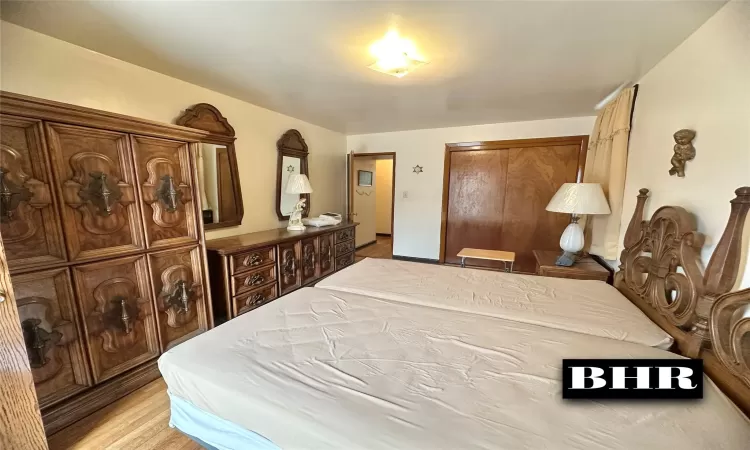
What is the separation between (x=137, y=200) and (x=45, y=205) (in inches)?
14.7

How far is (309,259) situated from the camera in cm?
319

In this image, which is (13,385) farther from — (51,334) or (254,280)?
(254,280)

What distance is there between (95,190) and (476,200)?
415 centimetres

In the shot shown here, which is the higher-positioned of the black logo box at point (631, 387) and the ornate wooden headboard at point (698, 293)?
the ornate wooden headboard at point (698, 293)

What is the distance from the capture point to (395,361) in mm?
1074

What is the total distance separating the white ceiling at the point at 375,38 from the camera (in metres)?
1.37

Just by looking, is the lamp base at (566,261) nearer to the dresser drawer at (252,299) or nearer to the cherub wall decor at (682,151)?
the cherub wall decor at (682,151)

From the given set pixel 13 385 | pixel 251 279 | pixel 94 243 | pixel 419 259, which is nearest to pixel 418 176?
pixel 419 259

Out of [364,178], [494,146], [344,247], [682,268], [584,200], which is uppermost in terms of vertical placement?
[494,146]

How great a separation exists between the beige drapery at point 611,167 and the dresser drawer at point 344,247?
284cm

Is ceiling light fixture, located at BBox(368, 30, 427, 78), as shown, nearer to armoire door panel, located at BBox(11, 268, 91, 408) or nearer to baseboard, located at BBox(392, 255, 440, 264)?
armoire door panel, located at BBox(11, 268, 91, 408)

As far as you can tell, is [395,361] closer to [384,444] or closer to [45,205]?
[384,444]

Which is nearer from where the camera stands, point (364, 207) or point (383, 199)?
point (364, 207)

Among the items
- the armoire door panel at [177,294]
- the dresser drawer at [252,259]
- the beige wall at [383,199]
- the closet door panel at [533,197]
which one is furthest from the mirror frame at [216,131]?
the beige wall at [383,199]
